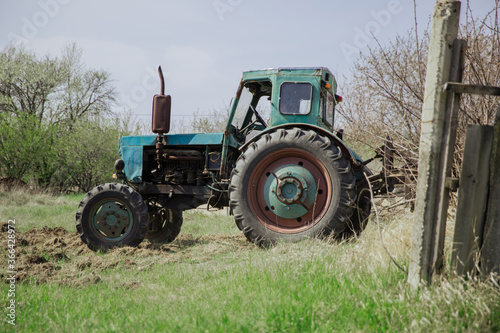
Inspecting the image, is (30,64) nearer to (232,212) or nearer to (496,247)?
(232,212)

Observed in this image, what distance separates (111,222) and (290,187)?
8.16 ft

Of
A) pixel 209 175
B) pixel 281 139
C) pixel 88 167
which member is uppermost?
pixel 281 139

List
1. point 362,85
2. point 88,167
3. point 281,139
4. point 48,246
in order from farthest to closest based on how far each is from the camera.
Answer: point 88,167, point 362,85, point 48,246, point 281,139

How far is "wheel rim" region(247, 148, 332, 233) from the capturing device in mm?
4941

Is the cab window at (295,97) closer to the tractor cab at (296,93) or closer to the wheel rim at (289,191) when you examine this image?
the tractor cab at (296,93)

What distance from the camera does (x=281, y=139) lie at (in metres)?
5.02

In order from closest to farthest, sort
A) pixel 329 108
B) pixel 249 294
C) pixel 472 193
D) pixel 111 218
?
pixel 472 193
pixel 249 294
pixel 111 218
pixel 329 108

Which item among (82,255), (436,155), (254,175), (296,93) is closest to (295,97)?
(296,93)

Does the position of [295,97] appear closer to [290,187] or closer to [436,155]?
[290,187]

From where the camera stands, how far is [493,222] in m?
2.69

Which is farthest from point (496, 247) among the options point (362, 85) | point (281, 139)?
point (362, 85)

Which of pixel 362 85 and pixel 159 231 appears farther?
pixel 362 85

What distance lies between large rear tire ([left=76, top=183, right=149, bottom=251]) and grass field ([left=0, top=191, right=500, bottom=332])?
0.50m

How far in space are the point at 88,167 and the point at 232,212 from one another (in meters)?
14.8
